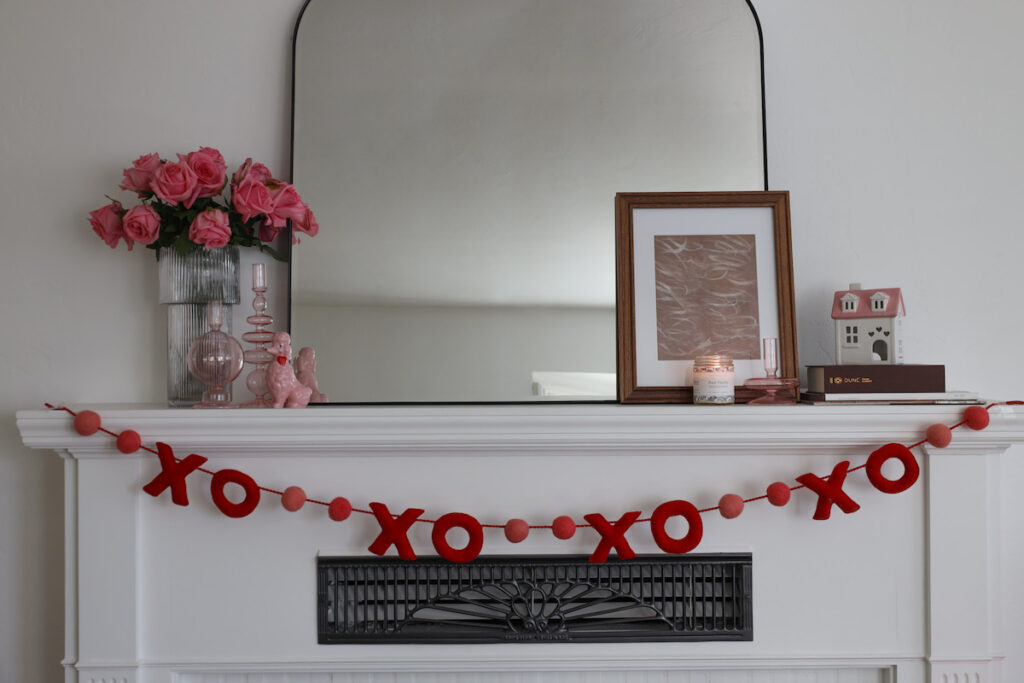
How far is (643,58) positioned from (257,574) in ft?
4.24

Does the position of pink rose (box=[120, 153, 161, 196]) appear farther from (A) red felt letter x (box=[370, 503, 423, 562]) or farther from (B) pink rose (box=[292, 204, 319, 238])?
(A) red felt letter x (box=[370, 503, 423, 562])

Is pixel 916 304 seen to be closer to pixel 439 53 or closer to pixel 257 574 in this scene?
pixel 439 53

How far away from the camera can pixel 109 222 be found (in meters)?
1.47

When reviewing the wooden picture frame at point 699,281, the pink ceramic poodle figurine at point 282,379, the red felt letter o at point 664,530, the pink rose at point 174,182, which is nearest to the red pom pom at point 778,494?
the red felt letter o at point 664,530

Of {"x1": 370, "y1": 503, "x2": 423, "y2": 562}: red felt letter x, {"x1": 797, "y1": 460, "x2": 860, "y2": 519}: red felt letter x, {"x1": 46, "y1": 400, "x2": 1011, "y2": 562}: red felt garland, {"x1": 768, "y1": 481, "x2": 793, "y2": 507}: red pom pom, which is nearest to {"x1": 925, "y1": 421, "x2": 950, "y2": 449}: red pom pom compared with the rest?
{"x1": 46, "y1": 400, "x2": 1011, "y2": 562}: red felt garland

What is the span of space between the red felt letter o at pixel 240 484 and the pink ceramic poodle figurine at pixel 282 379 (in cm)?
14

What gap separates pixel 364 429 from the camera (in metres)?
1.30

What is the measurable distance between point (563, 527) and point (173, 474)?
0.69 m

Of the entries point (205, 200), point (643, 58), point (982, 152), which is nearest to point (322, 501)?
point (205, 200)

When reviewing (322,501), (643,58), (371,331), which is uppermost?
(643,58)

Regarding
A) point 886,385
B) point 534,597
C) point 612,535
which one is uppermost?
point 886,385

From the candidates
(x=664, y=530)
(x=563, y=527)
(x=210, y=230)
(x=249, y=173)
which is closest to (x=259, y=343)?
(x=210, y=230)

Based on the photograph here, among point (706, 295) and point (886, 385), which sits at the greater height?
point (706, 295)

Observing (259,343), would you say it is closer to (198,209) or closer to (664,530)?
(198,209)
